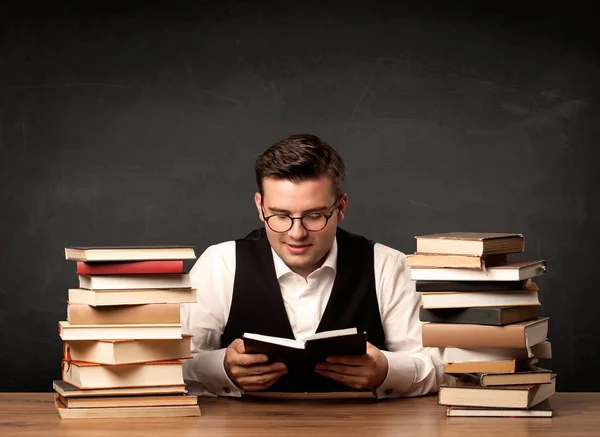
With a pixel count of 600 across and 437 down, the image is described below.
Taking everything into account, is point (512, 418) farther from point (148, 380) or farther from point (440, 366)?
point (148, 380)

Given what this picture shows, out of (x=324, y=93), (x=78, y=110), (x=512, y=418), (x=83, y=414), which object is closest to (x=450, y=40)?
(x=324, y=93)

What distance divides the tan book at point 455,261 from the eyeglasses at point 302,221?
0.49 metres

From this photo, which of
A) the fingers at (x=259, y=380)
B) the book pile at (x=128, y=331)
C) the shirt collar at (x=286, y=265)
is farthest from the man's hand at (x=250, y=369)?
the shirt collar at (x=286, y=265)

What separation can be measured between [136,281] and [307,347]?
44 centimetres

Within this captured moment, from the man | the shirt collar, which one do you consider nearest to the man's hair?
the man

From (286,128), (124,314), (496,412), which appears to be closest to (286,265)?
(124,314)

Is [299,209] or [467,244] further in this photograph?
[299,209]

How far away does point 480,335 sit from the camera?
2422mm

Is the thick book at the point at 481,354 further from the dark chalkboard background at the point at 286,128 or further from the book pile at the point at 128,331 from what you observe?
the dark chalkboard background at the point at 286,128

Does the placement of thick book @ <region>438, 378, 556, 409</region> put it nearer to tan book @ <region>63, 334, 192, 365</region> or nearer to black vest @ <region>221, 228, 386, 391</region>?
tan book @ <region>63, 334, 192, 365</region>

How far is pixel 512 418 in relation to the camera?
243cm

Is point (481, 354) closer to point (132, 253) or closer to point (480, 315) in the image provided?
point (480, 315)

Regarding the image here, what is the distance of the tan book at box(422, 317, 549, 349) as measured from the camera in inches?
94.7

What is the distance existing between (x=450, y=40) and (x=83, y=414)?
2486 millimetres
